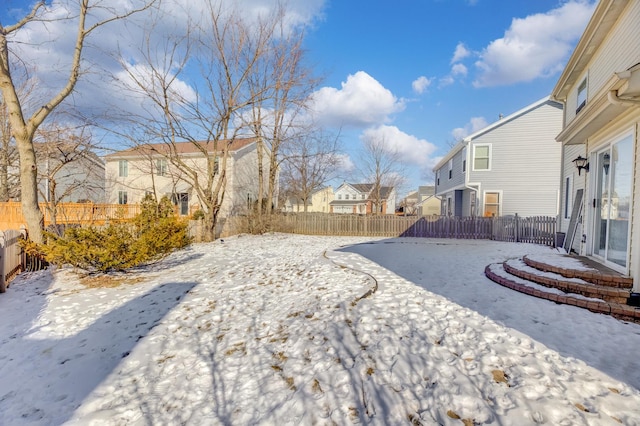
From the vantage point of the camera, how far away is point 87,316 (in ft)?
13.3

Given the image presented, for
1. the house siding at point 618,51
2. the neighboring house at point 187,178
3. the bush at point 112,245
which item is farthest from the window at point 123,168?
the house siding at point 618,51

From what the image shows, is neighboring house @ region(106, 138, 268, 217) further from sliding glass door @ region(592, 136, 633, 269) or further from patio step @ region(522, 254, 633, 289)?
sliding glass door @ region(592, 136, 633, 269)

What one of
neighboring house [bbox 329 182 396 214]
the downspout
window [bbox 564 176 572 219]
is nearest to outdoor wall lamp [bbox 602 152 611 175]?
the downspout

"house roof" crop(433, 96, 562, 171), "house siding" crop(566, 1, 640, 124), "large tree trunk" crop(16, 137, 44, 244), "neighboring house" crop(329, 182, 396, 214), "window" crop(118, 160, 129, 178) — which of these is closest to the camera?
"house siding" crop(566, 1, 640, 124)

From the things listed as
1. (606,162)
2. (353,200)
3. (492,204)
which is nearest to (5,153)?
(606,162)

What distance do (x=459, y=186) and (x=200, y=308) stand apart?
17.0m

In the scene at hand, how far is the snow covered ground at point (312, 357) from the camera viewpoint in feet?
7.23

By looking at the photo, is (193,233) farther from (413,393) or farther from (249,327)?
(413,393)

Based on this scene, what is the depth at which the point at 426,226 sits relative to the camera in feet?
46.7

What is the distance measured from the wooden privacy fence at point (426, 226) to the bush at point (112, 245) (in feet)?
29.4

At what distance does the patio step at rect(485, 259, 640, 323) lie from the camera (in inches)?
150

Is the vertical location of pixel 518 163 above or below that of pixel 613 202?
above

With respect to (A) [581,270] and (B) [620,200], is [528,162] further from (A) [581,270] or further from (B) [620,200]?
(A) [581,270]

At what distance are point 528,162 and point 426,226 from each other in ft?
20.9
